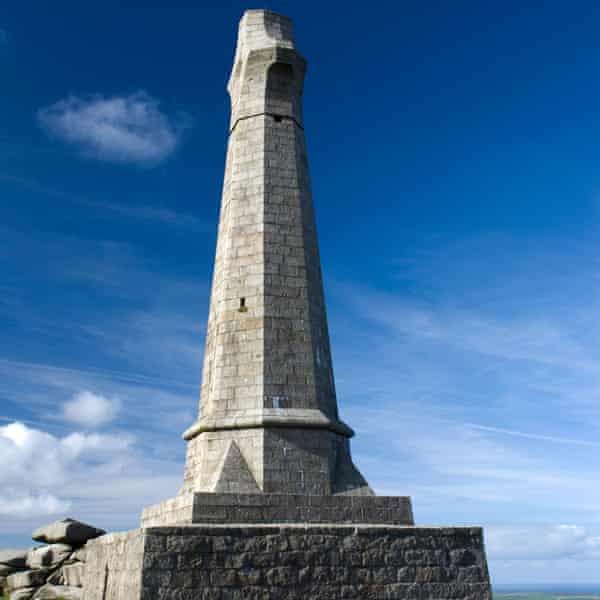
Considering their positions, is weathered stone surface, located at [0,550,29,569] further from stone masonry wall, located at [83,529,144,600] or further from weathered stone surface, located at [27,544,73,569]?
stone masonry wall, located at [83,529,144,600]

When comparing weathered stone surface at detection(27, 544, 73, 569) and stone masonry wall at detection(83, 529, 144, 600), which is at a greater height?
weathered stone surface at detection(27, 544, 73, 569)

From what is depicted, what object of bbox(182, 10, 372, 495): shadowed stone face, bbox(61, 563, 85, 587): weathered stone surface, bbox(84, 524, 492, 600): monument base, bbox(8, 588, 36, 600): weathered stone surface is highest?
bbox(182, 10, 372, 495): shadowed stone face

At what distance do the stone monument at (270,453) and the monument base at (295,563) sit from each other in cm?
2

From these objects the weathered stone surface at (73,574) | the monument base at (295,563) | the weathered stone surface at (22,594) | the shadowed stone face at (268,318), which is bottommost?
the monument base at (295,563)

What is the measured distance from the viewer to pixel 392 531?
841 centimetres

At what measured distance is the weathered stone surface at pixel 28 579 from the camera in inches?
517

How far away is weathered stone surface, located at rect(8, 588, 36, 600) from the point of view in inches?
505

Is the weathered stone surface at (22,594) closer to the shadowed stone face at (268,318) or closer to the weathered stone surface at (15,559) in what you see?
the weathered stone surface at (15,559)

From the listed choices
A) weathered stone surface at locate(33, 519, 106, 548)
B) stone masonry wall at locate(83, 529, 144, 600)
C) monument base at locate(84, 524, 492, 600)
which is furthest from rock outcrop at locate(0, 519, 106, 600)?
monument base at locate(84, 524, 492, 600)

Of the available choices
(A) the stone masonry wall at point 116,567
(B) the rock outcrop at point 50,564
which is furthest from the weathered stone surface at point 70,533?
(A) the stone masonry wall at point 116,567

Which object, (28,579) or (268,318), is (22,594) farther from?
(268,318)

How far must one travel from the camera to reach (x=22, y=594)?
12938 mm

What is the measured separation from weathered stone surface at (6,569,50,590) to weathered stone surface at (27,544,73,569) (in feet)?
0.50

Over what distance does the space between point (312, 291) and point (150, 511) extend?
4164mm
